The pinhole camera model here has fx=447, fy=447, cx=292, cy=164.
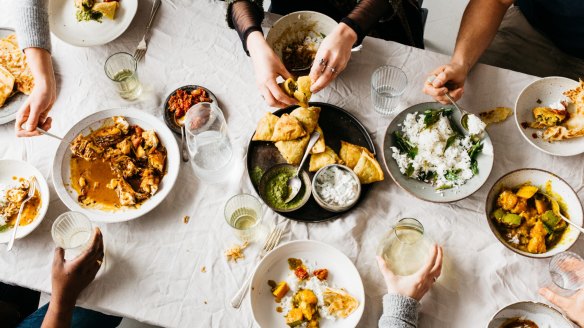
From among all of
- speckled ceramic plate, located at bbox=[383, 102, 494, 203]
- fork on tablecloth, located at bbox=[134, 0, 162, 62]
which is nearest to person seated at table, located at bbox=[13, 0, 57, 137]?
fork on tablecloth, located at bbox=[134, 0, 162, 62]

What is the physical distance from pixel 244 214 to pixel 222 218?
9 cm

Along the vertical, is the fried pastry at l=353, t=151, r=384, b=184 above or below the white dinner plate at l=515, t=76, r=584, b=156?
below

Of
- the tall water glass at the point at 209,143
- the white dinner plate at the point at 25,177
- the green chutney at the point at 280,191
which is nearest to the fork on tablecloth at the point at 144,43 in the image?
the tall water glass at the point at 209,143

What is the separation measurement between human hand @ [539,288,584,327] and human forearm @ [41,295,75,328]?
1764 millimetres

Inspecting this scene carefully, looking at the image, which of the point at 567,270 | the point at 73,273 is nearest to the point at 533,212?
the point at 567,270

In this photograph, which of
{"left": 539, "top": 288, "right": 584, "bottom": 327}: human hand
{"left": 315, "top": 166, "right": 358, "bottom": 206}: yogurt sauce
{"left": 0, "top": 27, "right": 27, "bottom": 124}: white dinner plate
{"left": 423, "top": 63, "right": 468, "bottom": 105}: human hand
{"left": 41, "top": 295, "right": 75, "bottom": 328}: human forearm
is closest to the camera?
{"left": 539, "top": 288, "right": 584, "bottom": 327}: human hand

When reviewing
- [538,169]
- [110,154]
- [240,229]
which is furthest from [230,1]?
[538,169]

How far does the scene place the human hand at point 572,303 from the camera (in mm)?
1559

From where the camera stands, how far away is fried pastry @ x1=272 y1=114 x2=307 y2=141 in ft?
6.03

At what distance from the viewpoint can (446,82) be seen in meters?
1.91

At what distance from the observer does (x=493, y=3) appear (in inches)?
80.4

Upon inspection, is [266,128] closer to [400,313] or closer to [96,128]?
[96,128]

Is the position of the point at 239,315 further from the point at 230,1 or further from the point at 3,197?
the point at 230,1

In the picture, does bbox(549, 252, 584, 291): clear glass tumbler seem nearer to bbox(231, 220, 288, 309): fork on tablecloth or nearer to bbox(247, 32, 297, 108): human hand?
bbox(231, 220, 288, 309): fork on tablecloth
